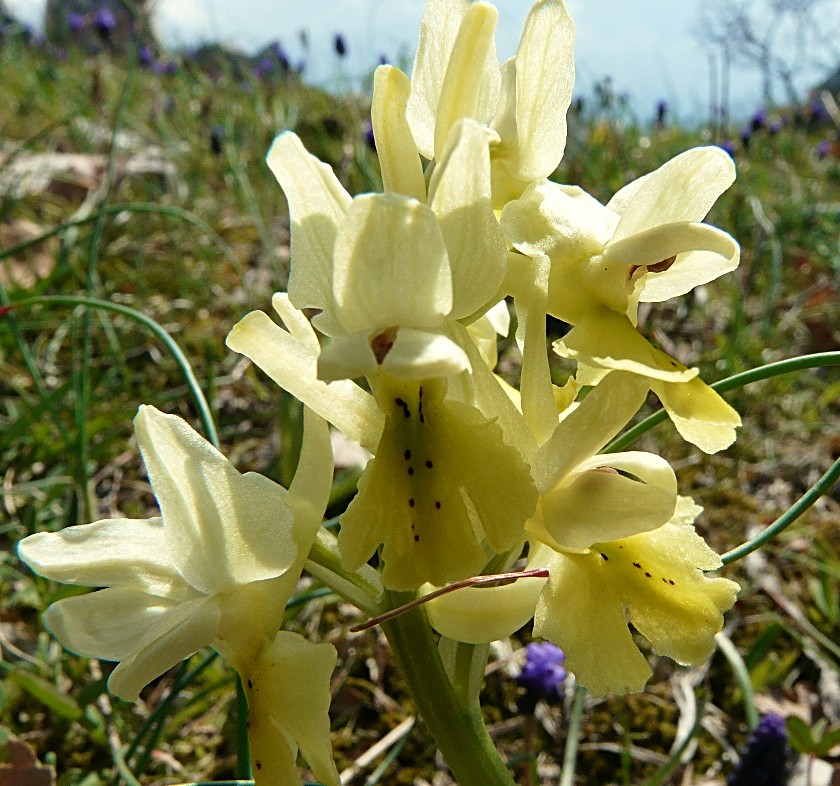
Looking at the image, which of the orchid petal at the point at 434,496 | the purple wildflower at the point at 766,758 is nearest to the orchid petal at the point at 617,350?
the orchid petal at the point at 434,496

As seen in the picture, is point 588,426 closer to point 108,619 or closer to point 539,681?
point 108,619

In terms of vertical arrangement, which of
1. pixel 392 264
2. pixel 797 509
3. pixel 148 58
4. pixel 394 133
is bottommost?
pixel 797 509

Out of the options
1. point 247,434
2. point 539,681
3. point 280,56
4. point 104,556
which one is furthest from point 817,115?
point 104,556

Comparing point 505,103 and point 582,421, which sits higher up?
point 505,103

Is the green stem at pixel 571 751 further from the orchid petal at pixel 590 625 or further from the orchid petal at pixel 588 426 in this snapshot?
the orchid petal at pixel 588 426

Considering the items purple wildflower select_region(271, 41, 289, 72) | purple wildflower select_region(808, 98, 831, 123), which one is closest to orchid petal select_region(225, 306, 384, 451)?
purple wildflower select_region(271, 41, 289, 72)

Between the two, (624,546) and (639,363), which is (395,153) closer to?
(639,363)

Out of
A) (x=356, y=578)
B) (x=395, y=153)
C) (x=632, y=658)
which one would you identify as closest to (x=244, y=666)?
(x=356, y=578)
